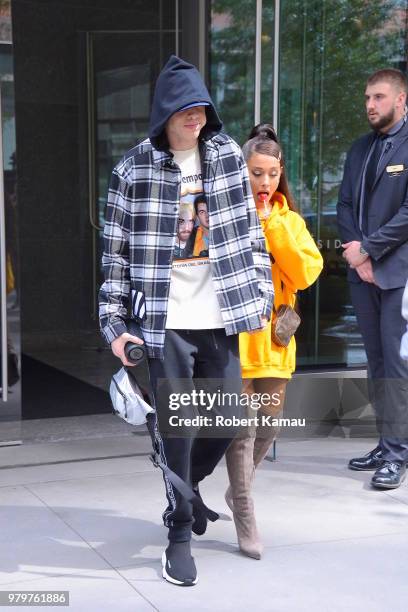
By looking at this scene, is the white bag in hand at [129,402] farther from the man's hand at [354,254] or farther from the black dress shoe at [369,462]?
the black dress shoe at [369,462]

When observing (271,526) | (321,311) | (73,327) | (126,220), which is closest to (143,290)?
(126,220)

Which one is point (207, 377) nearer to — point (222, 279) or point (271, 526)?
point (222, 279)

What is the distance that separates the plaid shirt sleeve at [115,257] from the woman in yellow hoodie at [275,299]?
596mm

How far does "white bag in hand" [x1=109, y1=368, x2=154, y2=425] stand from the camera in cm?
353

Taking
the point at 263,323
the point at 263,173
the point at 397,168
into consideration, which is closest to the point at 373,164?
the point at 397,168

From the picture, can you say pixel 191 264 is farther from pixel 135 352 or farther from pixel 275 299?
pixel 275 299

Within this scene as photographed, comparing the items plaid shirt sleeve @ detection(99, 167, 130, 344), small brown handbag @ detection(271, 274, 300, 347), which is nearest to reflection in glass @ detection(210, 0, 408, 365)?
small brown handbag @ detection(271, 274, 300, 347)

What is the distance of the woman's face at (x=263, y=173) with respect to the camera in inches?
156

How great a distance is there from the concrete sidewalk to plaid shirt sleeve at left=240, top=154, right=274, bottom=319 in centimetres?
103

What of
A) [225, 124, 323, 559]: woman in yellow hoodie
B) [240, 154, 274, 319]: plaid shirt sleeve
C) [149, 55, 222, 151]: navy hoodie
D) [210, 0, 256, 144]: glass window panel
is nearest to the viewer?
[149, 55, 222, 151]: navy hoodie

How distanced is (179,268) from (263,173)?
66 centimetres

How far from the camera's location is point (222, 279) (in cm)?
360

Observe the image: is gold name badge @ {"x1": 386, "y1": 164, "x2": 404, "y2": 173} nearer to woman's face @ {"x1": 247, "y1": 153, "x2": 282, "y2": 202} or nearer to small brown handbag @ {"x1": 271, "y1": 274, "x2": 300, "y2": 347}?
woman's face @ {"x1": 247, "y1": 153, "x2": 282, "y2": 202}

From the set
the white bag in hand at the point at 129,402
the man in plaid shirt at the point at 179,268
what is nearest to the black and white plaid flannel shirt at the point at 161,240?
the man in plaid shirt at the point at 179,268
